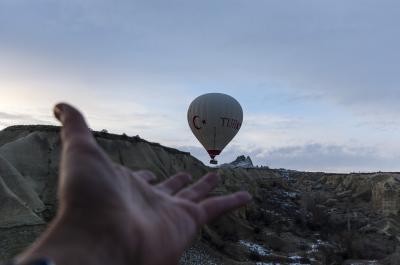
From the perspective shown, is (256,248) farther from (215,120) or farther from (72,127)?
(72,127)

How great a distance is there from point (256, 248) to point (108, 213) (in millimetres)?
32323

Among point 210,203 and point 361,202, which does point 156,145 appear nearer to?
point 361,202

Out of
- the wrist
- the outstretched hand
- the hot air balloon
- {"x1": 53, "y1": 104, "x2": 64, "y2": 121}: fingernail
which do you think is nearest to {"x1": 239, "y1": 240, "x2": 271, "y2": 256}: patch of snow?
the hot air balloon

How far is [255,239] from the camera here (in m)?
37.1

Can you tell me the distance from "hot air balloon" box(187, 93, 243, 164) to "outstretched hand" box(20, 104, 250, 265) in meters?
28.9

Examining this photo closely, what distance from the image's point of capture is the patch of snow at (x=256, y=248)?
104ft

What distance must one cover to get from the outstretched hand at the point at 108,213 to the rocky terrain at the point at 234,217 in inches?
685

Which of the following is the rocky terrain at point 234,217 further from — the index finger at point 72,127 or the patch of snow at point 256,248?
the index finger at point 72,127

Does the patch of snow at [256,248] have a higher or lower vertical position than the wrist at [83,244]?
lower

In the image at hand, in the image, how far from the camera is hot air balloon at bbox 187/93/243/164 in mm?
31547

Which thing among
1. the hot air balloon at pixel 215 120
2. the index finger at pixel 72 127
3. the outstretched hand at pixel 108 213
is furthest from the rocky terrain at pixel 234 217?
the index finger at pixel 72 127

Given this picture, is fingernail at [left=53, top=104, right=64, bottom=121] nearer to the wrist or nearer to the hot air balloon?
the wrist

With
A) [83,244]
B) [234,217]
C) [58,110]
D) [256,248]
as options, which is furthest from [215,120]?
[83,244]

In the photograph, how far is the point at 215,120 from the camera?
3139cm
